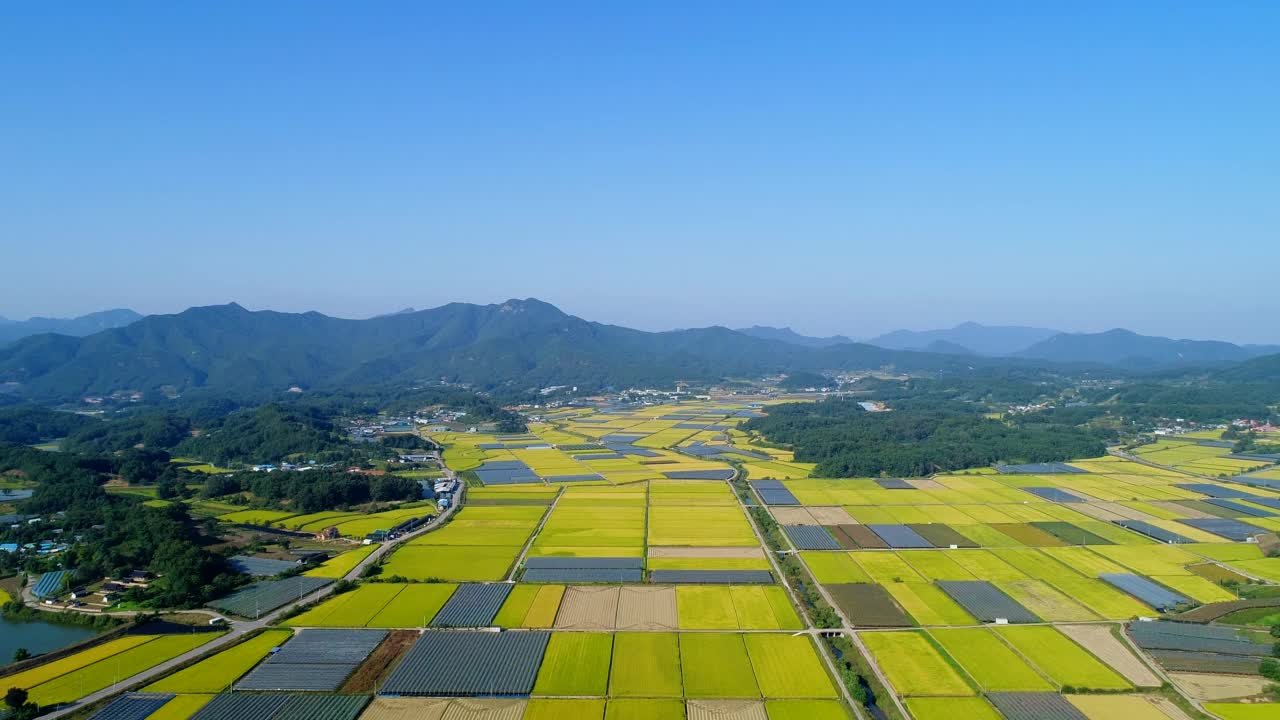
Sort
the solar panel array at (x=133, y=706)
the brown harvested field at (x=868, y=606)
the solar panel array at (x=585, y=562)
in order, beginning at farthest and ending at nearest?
the solar panel array at (x=585, y=562) → the brown harvested field at (x=868, y=606) → the solar panel array at (x=133, y=706)

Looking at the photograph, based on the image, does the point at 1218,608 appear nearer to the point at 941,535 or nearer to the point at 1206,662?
the point at 1206,662

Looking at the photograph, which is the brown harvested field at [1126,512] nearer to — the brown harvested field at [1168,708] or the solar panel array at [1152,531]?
the solar panel array at [1152,531]

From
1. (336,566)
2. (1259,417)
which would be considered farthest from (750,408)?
(336,566)

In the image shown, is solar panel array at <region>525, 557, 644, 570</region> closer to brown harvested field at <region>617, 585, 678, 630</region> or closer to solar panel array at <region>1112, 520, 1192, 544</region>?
brown harvested field at <region>617, 585, 678, 630</region>

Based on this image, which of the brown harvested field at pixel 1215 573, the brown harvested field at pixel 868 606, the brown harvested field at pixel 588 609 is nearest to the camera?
the brown harvested field at pixel 588 609

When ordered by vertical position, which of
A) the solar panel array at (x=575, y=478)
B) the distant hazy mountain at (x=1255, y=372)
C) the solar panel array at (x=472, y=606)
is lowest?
the solar panel array at (x=472, y=606)

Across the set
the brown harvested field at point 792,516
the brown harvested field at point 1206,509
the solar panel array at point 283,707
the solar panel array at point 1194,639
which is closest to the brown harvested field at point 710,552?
the brown harvested field at point 792,516

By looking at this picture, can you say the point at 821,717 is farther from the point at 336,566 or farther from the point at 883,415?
the point at 883,415
